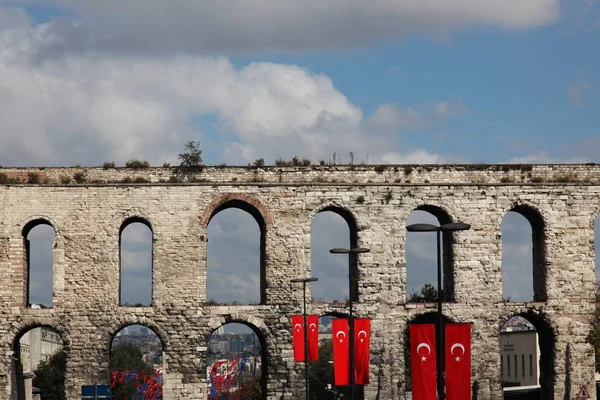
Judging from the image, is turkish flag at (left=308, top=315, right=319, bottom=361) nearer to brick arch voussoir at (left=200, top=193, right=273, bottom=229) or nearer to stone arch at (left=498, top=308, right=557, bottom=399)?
brick arch voussoir at (left=200, top=193, right=273, bottom=229)

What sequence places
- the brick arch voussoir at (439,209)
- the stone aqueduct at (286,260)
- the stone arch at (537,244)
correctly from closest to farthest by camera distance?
the stone aqueduct at (286,260) → the brick arch voussoir at (439,209) → the stone arch at (537,244)

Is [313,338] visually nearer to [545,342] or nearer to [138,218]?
[138,218]

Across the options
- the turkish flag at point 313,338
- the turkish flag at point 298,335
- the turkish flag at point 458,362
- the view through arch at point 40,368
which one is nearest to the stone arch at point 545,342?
the turkish flag at point 313,338

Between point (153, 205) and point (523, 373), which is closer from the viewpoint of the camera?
point (153, 205)

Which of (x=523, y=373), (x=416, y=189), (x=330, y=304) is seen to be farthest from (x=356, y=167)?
(x=523, y=373)

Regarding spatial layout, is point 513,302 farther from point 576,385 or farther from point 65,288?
point 65,288

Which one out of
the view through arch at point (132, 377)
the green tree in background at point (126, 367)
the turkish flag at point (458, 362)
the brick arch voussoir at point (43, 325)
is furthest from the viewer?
the green tree in background at point (126, 367)

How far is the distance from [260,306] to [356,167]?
6.90m

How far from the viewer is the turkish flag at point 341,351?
4053 cm

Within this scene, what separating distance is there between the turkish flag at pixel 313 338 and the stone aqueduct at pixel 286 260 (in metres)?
2.12

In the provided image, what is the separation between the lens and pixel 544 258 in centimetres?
4731

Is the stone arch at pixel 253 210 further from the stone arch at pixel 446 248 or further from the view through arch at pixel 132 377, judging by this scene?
the view through arch at pixel 132 377

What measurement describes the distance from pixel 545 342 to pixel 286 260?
1111 centimetres

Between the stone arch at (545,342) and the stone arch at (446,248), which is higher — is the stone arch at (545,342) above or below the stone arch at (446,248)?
below
